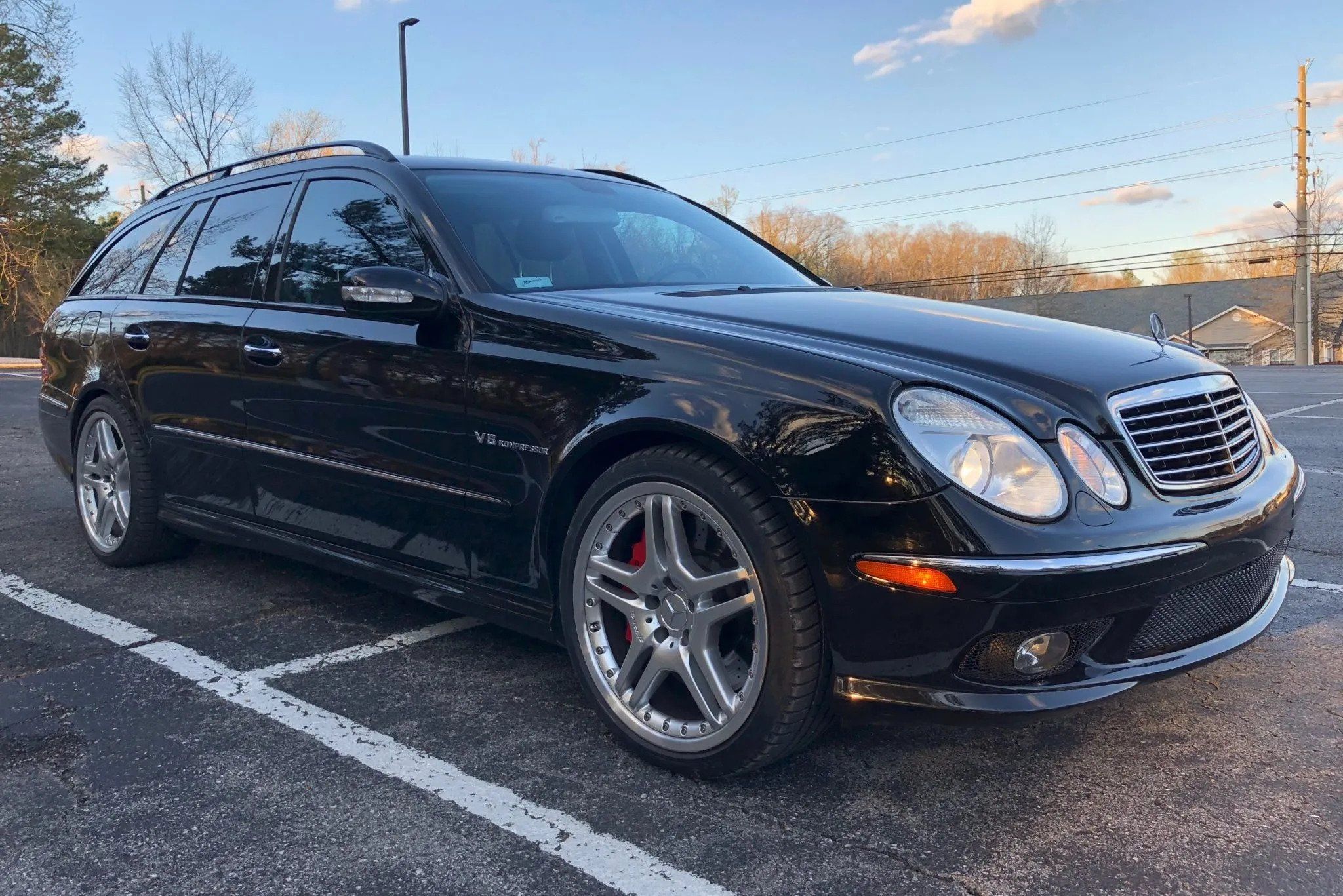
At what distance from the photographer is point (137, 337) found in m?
4.37

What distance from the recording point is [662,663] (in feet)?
8.31

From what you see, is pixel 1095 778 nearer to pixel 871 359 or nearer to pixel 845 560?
pixel 845 560

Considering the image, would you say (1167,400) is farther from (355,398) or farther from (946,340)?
(355,398)

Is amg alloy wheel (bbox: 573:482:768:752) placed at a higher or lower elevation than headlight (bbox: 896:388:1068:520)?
lower

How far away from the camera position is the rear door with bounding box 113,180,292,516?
12.6 feet

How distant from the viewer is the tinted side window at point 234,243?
3.90 metres

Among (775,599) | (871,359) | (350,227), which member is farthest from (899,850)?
(350,227)

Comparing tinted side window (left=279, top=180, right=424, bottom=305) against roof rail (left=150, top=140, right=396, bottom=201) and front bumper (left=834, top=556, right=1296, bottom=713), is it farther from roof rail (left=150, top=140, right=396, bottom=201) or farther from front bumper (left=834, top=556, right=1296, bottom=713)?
front bumper (left=834, top=556, right=1296, bottom=713)

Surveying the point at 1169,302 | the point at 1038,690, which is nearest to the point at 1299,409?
the point at 1038,690

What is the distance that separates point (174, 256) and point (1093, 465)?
384 centimetres

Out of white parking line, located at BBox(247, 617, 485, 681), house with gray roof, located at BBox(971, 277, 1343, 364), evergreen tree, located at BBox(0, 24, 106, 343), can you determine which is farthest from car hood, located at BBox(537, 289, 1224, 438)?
house with gray roof, located at BBox(971, 277, 1343, 364)

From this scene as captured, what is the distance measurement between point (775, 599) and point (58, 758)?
191 cm

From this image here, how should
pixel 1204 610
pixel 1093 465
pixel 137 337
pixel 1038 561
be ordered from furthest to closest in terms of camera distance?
pixel 137 337 < pixel 1204 610 < pixel 1093 465 < pixel 1038 561

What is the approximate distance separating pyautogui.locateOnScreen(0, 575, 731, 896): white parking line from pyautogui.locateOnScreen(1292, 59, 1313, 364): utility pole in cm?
4373
